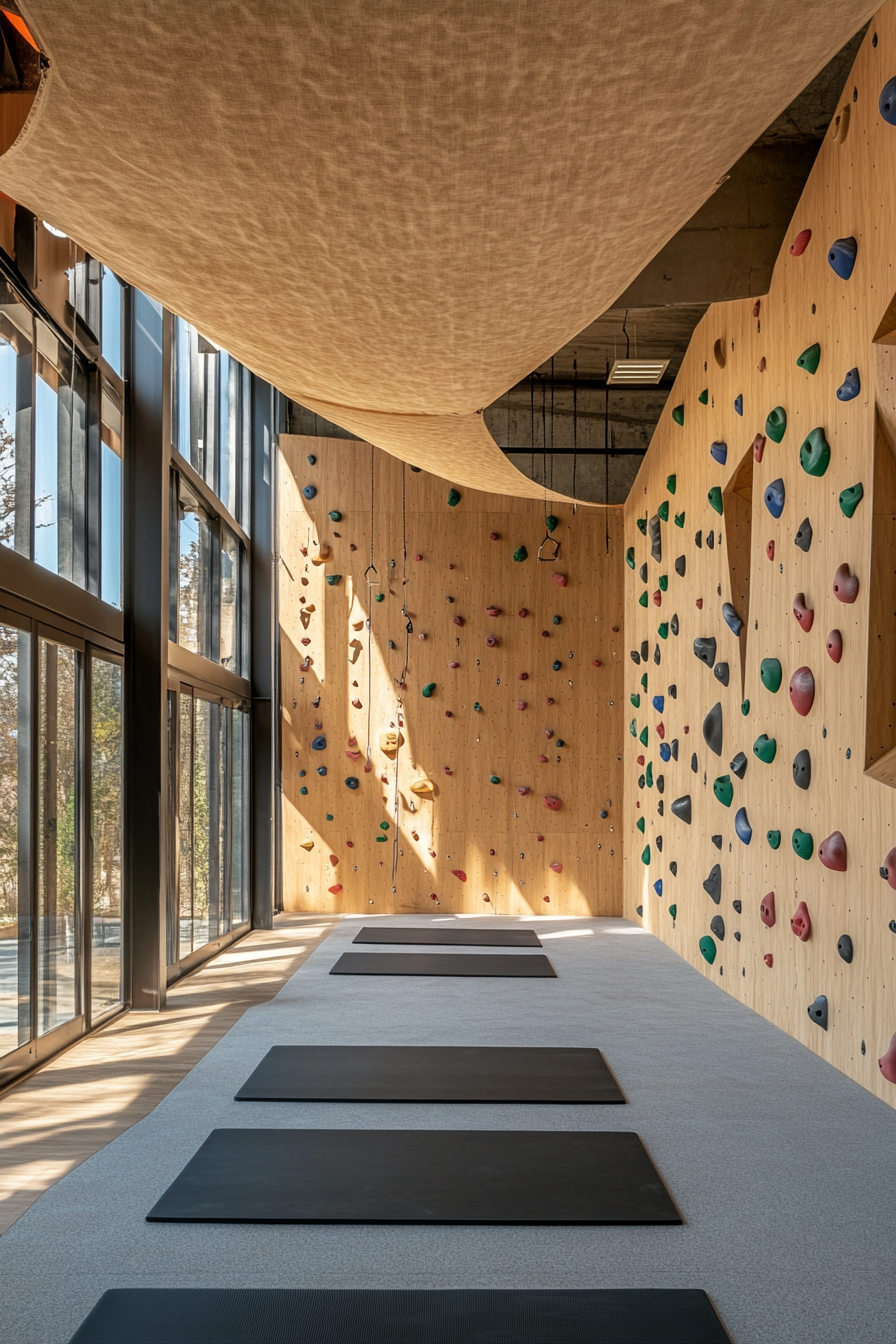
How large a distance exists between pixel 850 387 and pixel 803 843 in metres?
2.19

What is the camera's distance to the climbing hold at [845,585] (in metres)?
5.06

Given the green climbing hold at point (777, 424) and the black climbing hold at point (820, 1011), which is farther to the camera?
the green climbing hold at point (777, 424)

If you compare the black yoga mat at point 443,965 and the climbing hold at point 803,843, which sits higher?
the climbing hold at point 803,843

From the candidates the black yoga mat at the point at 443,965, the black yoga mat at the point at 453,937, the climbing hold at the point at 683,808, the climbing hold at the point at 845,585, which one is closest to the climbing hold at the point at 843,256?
the climbing hold at the point at 845,585

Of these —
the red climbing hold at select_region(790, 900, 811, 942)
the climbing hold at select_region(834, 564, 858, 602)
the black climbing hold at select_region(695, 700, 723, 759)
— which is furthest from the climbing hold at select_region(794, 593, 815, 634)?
the black climbing hold at select_region(695, 700, 723, 759)

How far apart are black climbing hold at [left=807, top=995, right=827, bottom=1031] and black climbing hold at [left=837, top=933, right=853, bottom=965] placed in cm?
36

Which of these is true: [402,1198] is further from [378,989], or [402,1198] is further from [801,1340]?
[378,989]

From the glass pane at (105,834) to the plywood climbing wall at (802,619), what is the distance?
11.8 ft

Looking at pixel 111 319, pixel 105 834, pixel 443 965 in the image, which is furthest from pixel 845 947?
pixel 111 319

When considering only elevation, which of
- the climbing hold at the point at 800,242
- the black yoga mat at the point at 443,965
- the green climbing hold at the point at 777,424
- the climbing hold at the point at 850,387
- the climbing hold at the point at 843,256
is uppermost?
the climbing hold at the point at 800,242

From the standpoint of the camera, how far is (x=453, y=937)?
9305 millimetres

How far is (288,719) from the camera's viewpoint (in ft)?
36.5

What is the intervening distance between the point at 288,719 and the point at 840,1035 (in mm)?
6911

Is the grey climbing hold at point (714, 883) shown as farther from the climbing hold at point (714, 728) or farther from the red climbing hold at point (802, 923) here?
the red climbing hold at point (802, 923)
